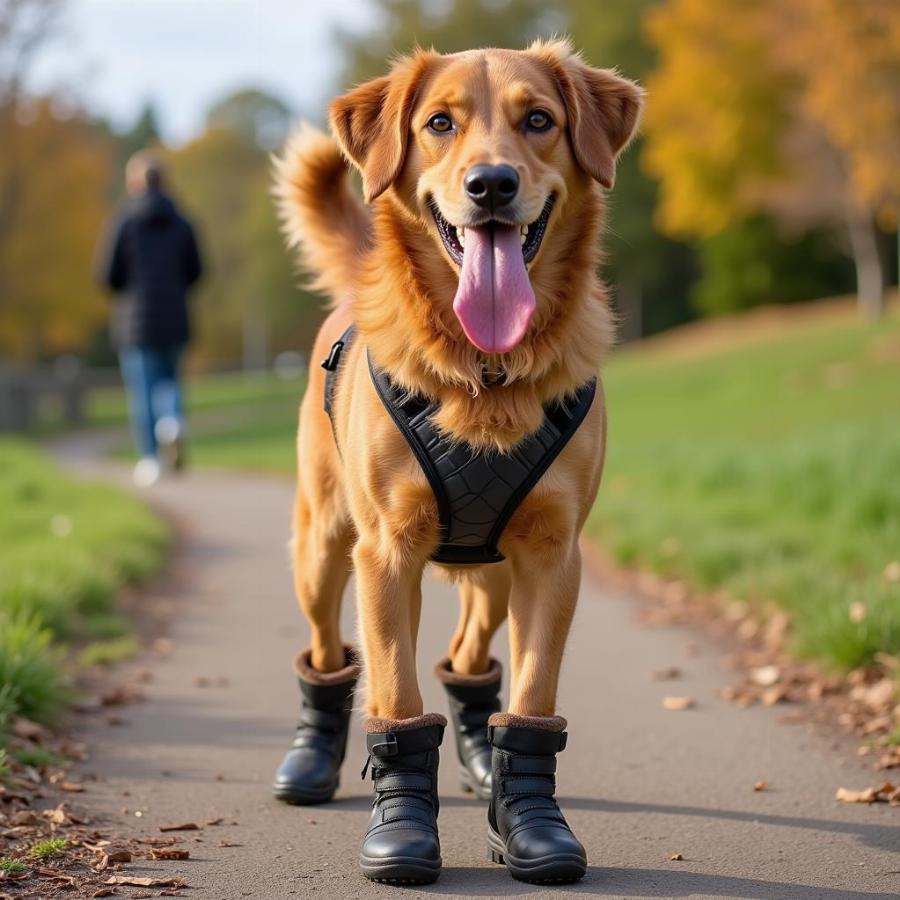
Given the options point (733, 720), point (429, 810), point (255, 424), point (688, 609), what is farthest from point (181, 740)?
point (255, 424)

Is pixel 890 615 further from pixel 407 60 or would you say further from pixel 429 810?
pixel 407 60

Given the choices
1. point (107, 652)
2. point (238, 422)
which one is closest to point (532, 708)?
point (107, 652)

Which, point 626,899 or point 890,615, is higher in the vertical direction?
point 890,615

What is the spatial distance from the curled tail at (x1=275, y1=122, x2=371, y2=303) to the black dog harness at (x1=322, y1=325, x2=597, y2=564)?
130cm

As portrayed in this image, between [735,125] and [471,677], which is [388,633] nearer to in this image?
[471,677]

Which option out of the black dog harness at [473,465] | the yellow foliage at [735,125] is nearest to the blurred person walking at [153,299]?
the black dog harness at [473,465]

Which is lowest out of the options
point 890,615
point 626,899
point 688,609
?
point 626,899

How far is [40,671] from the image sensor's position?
5246 millimetres

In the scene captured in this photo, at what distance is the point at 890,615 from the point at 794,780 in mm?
1451

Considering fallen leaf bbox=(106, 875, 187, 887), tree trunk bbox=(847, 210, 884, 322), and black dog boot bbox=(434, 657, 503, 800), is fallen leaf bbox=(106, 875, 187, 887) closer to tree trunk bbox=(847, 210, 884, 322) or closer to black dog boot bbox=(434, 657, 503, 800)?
black dog boot bbox=(434, 657, 503, 800)

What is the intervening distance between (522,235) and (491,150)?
25 centimetres

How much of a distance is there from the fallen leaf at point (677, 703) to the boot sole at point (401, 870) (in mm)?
2234

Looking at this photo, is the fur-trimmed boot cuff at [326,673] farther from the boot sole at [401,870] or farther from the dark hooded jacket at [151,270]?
the dark hooded jacket at [151,270]

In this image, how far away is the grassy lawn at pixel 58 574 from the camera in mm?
5238
